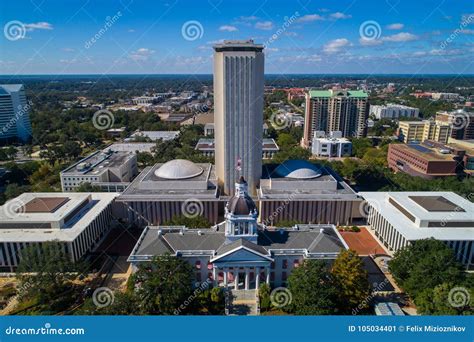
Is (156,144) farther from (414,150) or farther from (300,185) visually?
(414,150)

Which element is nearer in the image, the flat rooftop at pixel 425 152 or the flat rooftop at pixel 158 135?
the flat rooftop at pixel 425 152

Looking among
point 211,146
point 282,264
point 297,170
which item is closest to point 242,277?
point 282,264

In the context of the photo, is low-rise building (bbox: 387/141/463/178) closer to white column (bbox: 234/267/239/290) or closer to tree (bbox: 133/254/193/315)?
white column (bbox: 234/267/239/290)

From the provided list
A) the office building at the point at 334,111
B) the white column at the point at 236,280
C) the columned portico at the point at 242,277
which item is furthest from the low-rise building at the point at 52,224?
the office building at the point at 334,111

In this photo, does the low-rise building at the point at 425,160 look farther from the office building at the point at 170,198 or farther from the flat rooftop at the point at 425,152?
the office building at the point at 170,198

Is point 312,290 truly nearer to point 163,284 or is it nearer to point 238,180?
point 163,284

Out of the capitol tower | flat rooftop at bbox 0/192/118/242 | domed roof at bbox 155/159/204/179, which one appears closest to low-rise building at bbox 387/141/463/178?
the capitol tower
